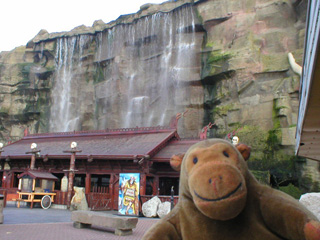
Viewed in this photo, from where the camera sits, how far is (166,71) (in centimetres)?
3112

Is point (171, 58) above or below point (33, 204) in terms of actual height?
above

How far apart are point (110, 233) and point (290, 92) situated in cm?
1825

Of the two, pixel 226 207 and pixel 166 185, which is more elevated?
pixel 226 207

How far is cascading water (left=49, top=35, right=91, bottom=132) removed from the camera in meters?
36.8

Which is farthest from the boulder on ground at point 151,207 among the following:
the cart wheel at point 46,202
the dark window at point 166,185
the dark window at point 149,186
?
the cart wheel at point 46,202

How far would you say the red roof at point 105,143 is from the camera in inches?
715

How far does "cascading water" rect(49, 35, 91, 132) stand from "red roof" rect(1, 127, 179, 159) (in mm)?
10199

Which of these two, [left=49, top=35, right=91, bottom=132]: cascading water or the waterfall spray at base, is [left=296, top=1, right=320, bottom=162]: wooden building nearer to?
the waterfall spray at base

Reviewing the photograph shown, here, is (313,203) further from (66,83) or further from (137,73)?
(66,83)

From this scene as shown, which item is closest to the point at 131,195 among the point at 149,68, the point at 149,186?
the point at 149,186

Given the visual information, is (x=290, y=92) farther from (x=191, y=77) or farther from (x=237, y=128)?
(x=191, y=77)

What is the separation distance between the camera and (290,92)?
2292cm

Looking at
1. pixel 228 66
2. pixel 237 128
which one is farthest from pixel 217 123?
pixel 228 66

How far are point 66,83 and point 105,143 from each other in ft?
61.7
